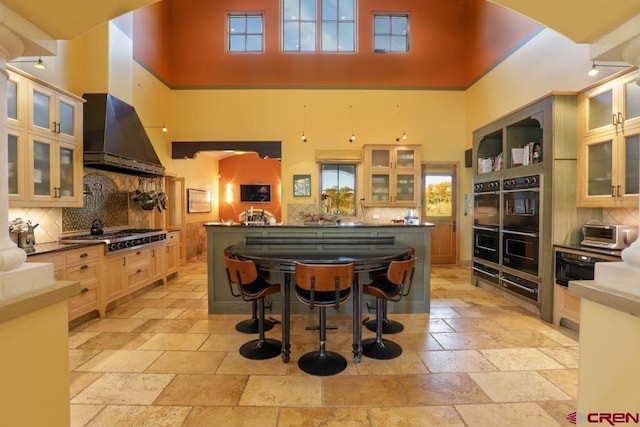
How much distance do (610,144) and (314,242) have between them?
329 cm

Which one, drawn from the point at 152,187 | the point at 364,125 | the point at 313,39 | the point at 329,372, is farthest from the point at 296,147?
the point at 329,372

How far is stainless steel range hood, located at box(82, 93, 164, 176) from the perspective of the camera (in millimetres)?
3971

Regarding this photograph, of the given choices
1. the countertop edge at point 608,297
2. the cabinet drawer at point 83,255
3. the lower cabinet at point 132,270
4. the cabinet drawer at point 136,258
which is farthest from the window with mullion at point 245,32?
the countertop edge at point 608,297

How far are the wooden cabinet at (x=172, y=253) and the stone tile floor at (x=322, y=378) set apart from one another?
1.75 m

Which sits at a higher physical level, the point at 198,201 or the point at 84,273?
the point at 198,201

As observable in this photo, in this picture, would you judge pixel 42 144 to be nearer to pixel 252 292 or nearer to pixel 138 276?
pixel 138 276

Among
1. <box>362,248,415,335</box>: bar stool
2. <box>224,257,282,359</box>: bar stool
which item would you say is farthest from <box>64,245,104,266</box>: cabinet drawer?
<box>362,248,415,335</box>: bar stool

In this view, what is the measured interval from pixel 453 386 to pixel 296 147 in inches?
209

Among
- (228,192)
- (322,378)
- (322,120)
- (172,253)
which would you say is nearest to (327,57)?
(322,120)

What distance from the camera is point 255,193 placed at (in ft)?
29.4

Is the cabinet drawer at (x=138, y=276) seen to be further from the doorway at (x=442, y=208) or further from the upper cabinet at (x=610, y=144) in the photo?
the upper cabinet at (x=610, y=144)

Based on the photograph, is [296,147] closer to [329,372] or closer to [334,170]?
[334,170]

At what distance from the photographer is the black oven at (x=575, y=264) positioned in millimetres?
3018

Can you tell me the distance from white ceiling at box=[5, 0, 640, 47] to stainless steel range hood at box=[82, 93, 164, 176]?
2.94m
